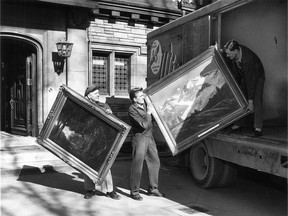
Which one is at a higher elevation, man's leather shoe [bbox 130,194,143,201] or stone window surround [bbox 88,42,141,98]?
stone window surround [bbox 88,42,141,98]

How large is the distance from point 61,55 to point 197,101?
5.93 m

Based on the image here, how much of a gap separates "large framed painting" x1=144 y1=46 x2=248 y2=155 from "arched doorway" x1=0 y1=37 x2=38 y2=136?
612 cm

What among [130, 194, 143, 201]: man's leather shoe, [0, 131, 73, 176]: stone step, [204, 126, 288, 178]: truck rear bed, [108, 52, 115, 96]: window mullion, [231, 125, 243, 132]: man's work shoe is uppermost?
[108, 52, 115, 96]: window mullion

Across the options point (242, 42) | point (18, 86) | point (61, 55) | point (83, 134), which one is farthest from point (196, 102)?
point (18, 86)

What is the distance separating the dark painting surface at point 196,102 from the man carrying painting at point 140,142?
0.38m

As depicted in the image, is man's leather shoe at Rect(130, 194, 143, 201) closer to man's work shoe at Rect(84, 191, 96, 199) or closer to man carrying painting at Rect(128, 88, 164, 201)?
man carrying painting at Rect(128, 88, 164, 201)

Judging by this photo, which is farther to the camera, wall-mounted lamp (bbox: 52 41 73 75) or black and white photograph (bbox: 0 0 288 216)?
wall-mounted lamp (bbox: 52 41 73 75)

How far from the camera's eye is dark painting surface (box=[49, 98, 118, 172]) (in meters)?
5.74

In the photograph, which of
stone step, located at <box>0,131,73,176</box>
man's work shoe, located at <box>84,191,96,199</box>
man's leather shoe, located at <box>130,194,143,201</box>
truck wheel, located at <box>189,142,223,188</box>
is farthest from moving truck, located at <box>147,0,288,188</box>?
stone step, located at <box>0,131,73,176</box>

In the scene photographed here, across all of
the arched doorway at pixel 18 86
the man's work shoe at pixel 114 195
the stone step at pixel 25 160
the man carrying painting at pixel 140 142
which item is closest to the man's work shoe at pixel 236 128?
the man carrying painting at pixel 140 142

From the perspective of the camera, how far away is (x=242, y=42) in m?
6.72

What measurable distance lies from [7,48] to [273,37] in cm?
912

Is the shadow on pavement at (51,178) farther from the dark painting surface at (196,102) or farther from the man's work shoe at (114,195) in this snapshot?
the dark painting surface at (196,102)

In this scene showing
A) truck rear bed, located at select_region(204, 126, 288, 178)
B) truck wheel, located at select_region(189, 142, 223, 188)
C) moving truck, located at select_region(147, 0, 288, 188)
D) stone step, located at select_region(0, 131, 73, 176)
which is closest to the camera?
truck rear bed, located at select_region(204, 126, 288, 178)
